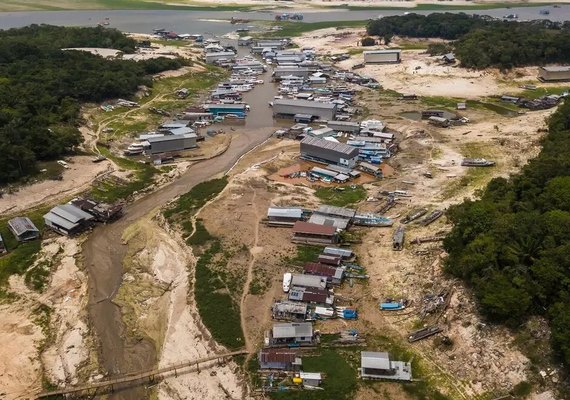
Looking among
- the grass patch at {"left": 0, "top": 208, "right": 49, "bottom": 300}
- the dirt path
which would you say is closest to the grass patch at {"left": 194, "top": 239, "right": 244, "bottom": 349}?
the dirt path

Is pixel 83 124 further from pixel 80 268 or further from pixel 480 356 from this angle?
pixel 480 356

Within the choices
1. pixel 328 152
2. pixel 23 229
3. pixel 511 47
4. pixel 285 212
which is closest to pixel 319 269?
pixel 285 212

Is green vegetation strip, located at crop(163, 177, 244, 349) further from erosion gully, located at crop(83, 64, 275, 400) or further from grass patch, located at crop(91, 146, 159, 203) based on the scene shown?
grass patch, located at crop(91, 146, 159, 203)

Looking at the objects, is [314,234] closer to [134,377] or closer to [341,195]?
[341,195]

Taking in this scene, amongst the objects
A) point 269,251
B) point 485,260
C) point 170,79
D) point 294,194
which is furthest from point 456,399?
point 170,79

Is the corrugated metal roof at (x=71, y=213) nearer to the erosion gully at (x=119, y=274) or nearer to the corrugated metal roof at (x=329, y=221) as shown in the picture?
the erosion gully at (x=119, y=274)
